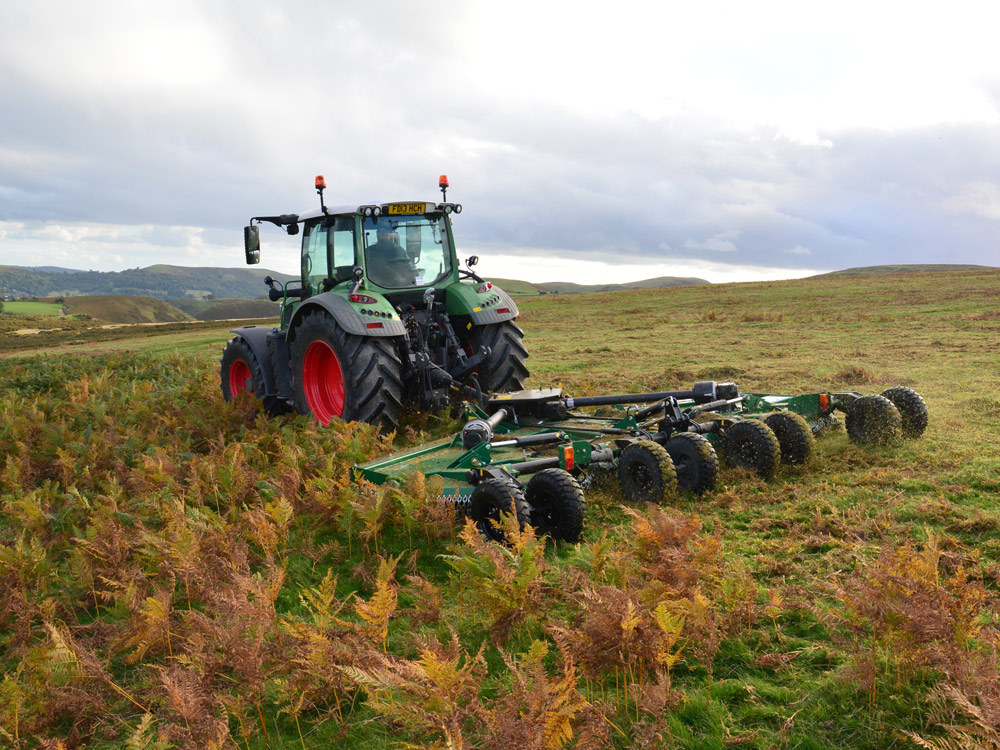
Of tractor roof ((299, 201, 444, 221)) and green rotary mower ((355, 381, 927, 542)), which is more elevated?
tractor roof ((299, 201, 444, 221))

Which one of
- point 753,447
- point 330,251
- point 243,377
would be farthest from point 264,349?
point 753,447

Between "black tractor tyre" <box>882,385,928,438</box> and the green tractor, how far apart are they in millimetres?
4253

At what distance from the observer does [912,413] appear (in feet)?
21.7

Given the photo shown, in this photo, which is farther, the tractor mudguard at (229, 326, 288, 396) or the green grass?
the green grass

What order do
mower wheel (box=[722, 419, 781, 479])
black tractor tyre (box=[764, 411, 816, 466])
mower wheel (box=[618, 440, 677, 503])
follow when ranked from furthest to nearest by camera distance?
black tractor tyre (box=[764, 411, 816, 466]), mower wheel (box=[722, 419, 781, 479]), mower wheel (box=[618, 440, 677, 503])

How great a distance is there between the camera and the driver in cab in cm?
881

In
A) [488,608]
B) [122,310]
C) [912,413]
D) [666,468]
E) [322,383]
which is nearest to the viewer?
[488,608]

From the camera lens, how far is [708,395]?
700 centimetres

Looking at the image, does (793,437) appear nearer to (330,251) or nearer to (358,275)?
(358,275)

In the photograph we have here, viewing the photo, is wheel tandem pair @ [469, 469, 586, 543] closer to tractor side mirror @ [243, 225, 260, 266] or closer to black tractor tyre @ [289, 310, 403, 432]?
black tractor tyre @ [289, 310, 403, 432]

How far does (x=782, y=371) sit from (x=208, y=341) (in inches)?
896

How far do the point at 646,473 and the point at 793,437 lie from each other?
1.53m

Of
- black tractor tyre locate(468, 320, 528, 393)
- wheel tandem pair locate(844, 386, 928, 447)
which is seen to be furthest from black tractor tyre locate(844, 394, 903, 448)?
black tractor tyre locate(468, 320, 528, 393)

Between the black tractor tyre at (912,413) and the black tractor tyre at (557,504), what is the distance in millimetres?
3702
